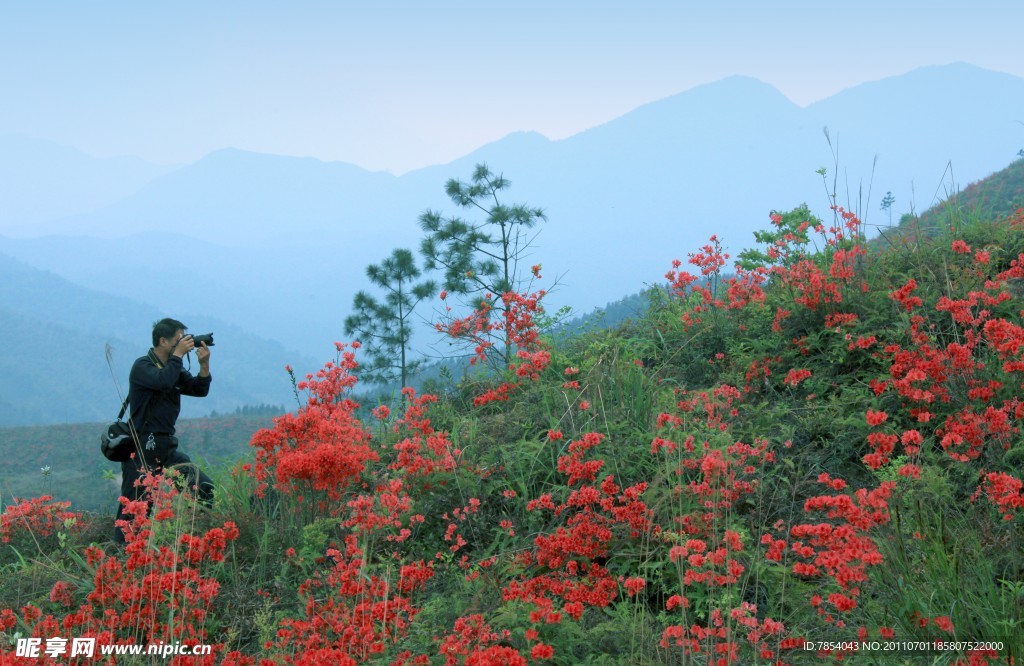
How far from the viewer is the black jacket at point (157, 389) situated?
5164mm

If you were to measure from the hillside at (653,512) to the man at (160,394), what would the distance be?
0.48 m

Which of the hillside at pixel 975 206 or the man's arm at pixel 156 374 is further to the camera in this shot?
the hillside at pixel 975 206

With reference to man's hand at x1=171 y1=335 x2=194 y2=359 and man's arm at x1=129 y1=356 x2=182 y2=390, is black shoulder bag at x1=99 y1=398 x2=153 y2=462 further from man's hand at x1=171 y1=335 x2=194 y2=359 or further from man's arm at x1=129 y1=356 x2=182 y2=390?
man's hand at x1=171 y1=335 x2=194 y2=359

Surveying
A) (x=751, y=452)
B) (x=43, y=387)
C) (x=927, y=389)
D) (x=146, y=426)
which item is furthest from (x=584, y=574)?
(x=43, y=387)

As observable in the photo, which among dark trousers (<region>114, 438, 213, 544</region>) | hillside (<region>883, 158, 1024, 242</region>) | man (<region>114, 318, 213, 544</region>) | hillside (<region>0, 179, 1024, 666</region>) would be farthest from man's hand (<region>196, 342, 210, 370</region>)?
hillside (<region>883, 158, 1024, 242</region>)

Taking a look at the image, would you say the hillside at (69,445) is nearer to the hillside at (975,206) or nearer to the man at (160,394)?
the hillside at (975,206)

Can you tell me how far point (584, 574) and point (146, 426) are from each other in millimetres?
3470

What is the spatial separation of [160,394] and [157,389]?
139 mm

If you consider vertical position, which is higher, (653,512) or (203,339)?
(203,339)

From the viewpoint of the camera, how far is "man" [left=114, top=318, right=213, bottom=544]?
5195mm

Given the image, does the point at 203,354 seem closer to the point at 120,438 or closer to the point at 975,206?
the point at 120,438

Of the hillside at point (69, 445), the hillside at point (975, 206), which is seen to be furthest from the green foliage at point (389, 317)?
the hillside at point (69, 445)

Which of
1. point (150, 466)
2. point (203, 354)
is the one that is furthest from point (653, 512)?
point (150, 466)

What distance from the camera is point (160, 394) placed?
5336 mm
